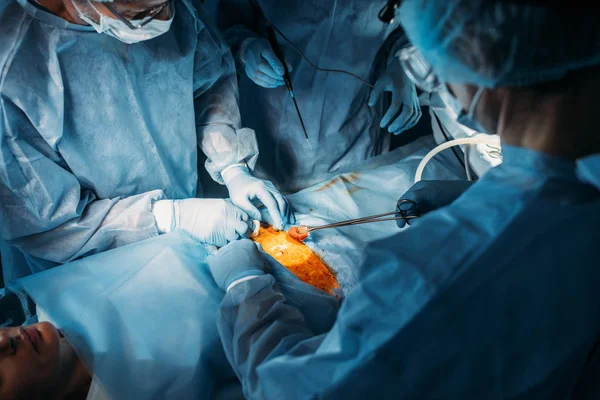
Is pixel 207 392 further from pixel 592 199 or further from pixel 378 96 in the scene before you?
pixel 378 96

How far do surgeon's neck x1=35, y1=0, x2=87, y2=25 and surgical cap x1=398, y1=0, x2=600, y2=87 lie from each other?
977 millimetres

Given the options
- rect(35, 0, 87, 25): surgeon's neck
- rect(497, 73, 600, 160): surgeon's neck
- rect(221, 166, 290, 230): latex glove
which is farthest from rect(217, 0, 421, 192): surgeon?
rect(497, 73, 600, 160): surgeon's neck

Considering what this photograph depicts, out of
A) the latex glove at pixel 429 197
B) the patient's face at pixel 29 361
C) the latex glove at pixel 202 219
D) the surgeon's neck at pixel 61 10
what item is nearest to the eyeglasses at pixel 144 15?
the surgeon's neck at pixel 61 10

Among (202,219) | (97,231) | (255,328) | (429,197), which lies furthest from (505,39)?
(97,231)

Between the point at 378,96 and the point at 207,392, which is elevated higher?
the point at 378,96

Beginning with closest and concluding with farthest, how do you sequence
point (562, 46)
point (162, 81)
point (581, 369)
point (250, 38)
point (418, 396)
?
point (562, 46) < point (418, 396) < point (581, 369) < point (162, 81) < point (250, 38)

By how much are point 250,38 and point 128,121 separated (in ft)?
2.14

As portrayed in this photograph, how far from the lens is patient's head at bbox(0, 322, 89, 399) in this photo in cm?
109

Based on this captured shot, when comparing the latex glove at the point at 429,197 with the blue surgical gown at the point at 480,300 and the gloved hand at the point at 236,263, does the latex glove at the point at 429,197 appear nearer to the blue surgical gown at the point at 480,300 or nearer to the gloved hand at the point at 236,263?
the gloved hand at the point at 236,263

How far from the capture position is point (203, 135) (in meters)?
1.76

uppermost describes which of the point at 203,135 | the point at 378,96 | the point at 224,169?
the point at 378,96

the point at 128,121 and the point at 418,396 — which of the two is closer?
the point at 418,396

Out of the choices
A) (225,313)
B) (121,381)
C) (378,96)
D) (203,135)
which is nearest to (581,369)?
(225,313)

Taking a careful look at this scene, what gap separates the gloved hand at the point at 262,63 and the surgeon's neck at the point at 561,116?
1180 mm
